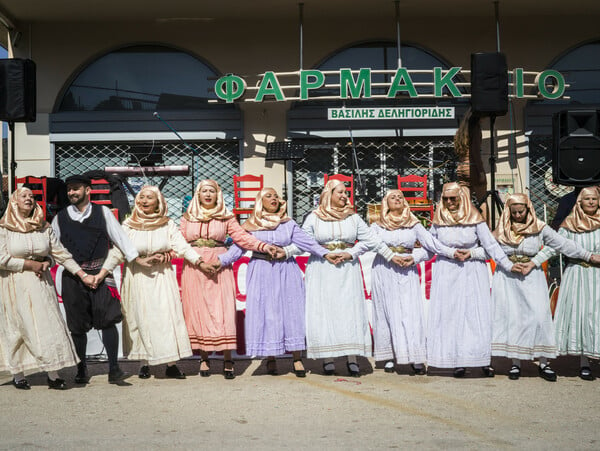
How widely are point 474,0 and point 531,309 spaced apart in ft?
25.7

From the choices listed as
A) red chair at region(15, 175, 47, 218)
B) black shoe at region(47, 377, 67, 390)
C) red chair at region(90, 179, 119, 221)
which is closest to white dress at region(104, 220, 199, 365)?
black shoe at region(47, 377, 67, 390)

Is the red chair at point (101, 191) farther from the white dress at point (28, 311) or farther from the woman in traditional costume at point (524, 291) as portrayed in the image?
the woman in traditional costume at point (524, 291)

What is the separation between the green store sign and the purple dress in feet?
20.5

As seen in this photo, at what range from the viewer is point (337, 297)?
6.42 m

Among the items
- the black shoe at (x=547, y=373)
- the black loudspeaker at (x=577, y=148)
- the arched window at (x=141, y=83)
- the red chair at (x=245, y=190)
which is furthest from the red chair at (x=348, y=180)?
the black shoe at (x=547, y=373)

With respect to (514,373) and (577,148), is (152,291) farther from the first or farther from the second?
(577,148)

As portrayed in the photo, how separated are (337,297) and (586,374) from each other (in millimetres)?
2148

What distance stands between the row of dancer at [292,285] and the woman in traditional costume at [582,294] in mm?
169

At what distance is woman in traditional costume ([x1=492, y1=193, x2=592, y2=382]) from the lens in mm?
6168

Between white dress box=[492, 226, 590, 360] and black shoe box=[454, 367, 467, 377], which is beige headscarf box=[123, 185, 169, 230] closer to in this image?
black shoe box=[454, 367, 467, 377]

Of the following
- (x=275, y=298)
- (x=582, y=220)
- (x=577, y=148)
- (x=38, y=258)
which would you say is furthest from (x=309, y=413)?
(x=577, y=148)

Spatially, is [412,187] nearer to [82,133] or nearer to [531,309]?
[82,133]

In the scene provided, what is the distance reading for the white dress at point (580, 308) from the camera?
243 inches

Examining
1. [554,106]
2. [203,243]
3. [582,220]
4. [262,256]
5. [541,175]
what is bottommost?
[262,256]
